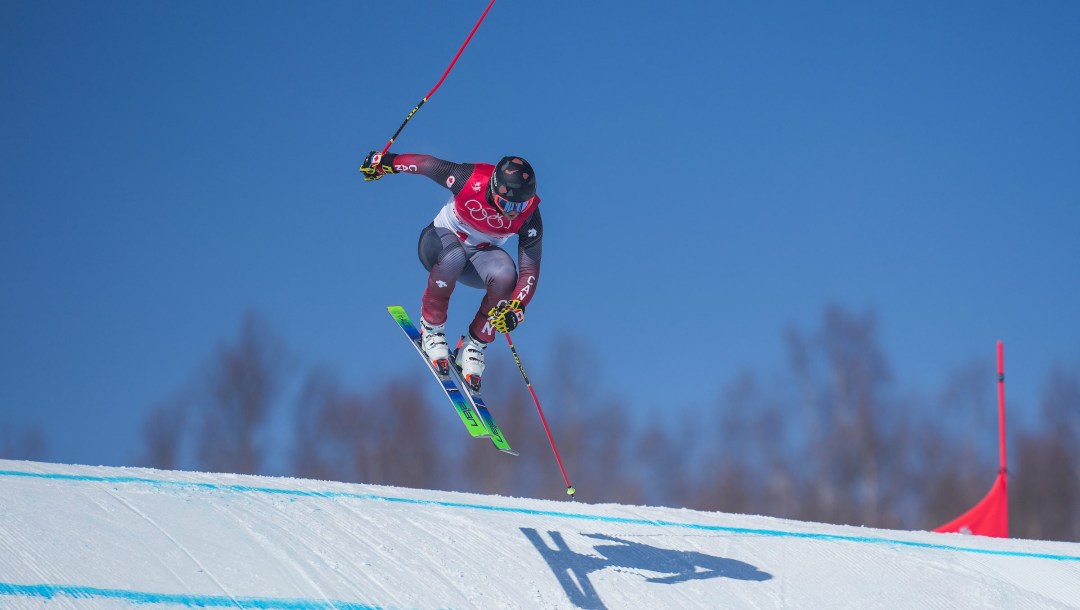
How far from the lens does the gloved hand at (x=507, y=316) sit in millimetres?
6078

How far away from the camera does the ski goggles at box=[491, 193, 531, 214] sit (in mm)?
6031

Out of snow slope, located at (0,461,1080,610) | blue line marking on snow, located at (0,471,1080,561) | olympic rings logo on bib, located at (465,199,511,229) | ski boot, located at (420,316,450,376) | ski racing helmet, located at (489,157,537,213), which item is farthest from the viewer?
ski boot, located at (420,316,450,376)

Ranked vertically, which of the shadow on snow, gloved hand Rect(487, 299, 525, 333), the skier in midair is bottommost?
the shadow on snow

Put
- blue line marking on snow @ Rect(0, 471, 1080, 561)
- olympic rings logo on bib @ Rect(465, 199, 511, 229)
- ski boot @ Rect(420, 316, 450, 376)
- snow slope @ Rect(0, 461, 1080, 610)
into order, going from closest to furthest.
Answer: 1. snow slope @ Rect(0, 461, 1080, 610)
2. blue line marking on snow @ Rect(0, 471, 1080, 561)
3. olympic rings logo on bib @ Rect(465, 199, 511, 229)
4. ski boot @ Rect(420, 316, 450, 376)

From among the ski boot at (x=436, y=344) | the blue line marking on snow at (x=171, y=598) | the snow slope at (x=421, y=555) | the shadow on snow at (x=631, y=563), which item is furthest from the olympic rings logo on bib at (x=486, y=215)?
the blue line marking on snow at (x=171, y=598)

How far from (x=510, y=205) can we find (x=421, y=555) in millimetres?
2015

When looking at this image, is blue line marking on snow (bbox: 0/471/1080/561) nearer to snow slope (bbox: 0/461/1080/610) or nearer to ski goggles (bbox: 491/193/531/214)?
snow slope (bbox: 0/461/1080/610)

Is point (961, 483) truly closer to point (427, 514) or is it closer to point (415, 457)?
point (415, 457)

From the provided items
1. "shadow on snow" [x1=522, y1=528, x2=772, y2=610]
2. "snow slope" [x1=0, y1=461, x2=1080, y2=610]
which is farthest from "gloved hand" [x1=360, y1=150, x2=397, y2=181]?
"shadow on snow" [x1=522, y1=528, x2=772, y2=610]

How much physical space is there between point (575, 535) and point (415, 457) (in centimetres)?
1512

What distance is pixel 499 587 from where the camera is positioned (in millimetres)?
4738

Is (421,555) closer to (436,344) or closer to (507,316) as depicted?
(507,316)

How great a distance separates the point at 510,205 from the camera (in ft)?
19.9

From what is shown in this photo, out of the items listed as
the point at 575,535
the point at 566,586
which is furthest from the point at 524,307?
the point at 566,586
